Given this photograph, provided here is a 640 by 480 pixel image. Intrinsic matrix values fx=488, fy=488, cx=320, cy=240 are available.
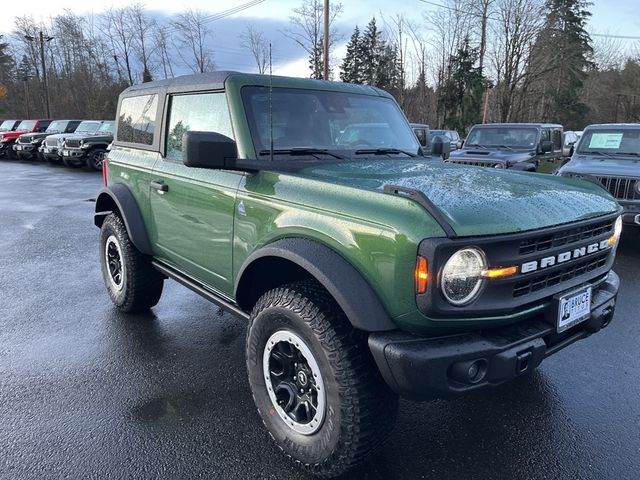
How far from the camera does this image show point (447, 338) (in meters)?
2.12

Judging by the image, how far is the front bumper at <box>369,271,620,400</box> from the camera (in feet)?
6.54

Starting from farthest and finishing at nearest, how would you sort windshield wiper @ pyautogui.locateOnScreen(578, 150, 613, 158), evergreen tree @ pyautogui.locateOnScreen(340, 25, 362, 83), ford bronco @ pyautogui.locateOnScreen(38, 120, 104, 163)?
evergreen tree @ pyautogui.locateOnScreen(340, 25, 362, 83) < ford bronco @ pyautogui.locateOnScreen(38, 120, 104, 163) < windshield wiper @ pyautogui.locateOnScreen(578, 150, 613, 158)

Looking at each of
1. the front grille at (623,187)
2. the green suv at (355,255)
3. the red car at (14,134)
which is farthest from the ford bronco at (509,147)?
the red car at (14,134)

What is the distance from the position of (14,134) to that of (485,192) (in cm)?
2849

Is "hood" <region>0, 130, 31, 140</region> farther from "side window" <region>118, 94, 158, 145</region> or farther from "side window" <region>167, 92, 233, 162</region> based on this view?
"side window" <region>167, 92, 233, 162</region>

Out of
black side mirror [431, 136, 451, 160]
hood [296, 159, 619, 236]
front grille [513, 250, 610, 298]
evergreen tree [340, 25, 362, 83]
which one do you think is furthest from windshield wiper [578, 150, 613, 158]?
evergreen tree [340, 25, 362, 83]

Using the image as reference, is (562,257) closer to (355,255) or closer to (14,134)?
(355,255)

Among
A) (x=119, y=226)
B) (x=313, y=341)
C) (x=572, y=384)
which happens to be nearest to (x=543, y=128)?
(x=572, y=384)

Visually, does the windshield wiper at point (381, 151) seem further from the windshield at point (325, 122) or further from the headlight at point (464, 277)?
the headlight at point (464, 277)

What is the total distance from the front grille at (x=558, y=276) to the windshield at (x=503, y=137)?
8451 mm

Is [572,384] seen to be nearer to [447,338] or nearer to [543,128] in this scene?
[447,338]

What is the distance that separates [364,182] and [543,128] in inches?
394

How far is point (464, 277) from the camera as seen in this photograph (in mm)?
2062

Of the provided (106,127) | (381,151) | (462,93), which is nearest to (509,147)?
(381,151)
